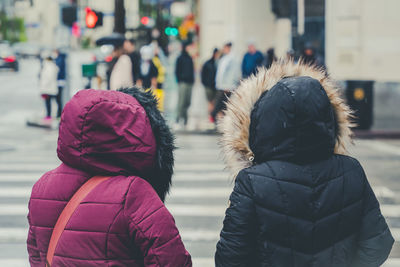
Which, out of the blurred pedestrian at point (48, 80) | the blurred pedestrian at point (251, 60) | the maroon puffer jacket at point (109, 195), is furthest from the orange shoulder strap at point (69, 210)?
the blurred pedestrian at point (48, 80)

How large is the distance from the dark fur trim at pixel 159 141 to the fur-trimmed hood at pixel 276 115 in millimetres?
282

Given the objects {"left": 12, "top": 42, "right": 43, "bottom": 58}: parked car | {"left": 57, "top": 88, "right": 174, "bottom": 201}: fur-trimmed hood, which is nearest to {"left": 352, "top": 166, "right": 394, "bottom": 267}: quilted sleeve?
{"left": 57, "top": 88, "right": 174, "bottom": 201}: fur-trimmed hood

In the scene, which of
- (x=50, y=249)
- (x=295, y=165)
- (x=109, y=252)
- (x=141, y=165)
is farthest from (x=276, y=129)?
(x=50, y=249)

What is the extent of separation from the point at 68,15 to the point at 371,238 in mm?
16018

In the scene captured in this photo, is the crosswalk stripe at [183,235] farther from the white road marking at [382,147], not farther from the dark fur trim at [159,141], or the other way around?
the white road marking at [382,147]

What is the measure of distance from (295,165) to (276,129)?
0.17 m

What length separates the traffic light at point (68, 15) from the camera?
18297 mm

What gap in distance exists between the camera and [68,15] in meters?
18.3

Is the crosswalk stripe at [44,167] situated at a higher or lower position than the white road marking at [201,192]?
lower

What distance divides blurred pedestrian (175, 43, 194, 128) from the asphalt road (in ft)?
4.12

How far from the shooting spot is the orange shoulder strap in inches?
112

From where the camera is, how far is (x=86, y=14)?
18188mm

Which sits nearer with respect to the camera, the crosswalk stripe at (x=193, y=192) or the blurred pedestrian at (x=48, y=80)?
the crosswalk stripe at (x=193, y=192)

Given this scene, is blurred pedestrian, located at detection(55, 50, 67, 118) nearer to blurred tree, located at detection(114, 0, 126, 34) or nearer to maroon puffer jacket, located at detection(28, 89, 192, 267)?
blurred tree, located at detection(114, 0, 126, 34)
